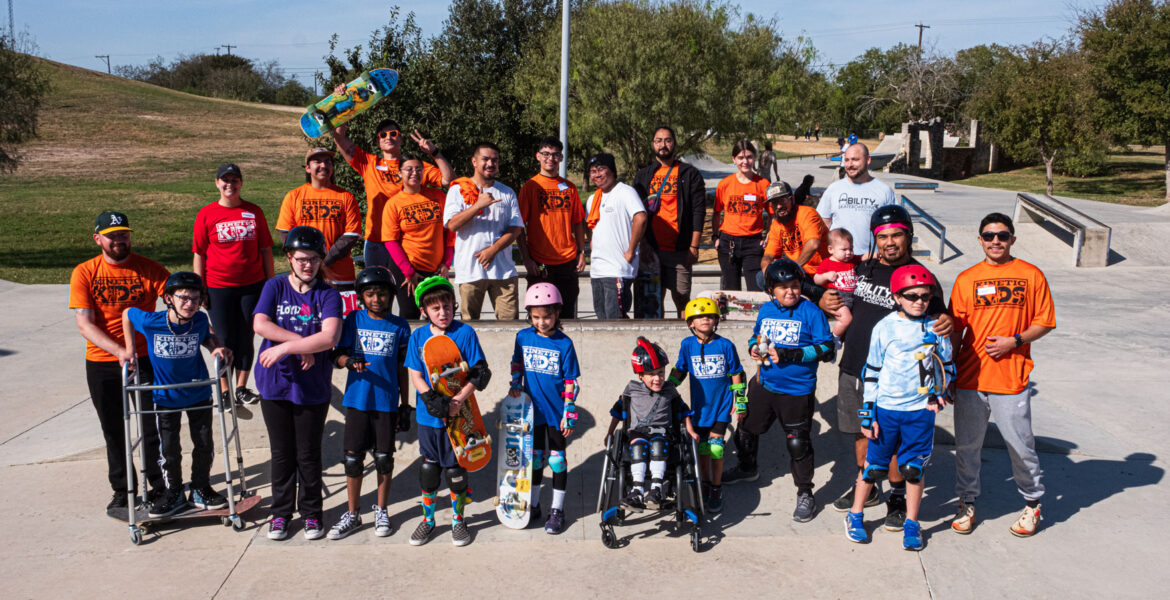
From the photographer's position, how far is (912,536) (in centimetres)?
501

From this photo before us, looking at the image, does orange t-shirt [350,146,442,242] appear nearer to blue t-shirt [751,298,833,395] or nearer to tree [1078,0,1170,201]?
blue t-shirt [751,298,833,395]

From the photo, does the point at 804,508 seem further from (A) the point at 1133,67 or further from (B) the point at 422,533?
(A) the point at 1133,67

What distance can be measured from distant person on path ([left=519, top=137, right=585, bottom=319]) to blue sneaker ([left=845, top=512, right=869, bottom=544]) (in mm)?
3031

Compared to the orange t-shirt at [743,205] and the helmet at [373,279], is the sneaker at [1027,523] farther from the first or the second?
the helmet at [373,279]

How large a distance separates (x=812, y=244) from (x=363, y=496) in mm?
3921

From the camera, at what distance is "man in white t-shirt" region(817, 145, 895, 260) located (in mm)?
6520

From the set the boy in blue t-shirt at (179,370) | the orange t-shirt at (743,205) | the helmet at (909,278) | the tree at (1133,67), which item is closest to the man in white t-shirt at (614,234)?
the orange t-shirt at (743,205)

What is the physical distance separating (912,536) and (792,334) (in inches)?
55.8

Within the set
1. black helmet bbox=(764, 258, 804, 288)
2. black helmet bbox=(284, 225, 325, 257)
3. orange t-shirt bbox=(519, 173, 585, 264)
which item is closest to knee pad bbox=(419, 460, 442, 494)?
black helmet bbox=(284, 225, 325, 257)

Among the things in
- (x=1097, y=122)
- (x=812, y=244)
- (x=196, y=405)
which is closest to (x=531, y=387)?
(x=196, y=405)

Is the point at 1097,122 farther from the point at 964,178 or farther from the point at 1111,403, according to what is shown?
Answer: the point at 1111,403

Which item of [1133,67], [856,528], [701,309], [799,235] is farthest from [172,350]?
[1133,67]

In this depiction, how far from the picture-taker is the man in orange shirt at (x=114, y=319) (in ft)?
16.9

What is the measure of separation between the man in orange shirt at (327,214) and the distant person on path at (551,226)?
1430mm
